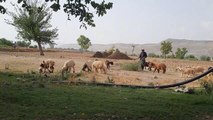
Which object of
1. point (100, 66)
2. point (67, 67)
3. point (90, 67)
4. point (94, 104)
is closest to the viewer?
point (94, 104)

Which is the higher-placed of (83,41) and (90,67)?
(83,41)

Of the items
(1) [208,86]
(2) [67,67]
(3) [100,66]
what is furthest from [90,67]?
(1) [208,86]

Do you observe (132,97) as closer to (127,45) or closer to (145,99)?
(145,99)

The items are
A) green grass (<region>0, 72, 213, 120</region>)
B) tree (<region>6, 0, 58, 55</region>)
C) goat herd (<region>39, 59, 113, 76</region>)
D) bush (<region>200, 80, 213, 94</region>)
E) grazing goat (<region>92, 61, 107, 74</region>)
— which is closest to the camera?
green grass (<region>0, 72, 213, 120</region>)

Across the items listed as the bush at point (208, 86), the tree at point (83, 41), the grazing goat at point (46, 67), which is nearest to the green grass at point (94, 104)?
the bush at point (208, 86)

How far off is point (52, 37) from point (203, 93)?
123 feet

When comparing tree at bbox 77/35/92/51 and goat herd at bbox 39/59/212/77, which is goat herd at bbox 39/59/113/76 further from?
tree at bbox 77/35/92/51

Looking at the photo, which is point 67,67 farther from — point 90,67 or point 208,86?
point 208,86

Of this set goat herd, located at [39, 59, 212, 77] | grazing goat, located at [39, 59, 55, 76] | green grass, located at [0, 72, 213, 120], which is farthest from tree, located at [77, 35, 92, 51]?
green grass, located at [0, 72, 213, 120]

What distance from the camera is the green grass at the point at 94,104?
9.94 metres

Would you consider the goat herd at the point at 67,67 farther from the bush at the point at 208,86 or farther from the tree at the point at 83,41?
the tree at the point at 83,41

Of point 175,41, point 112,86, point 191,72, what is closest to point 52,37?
point 191,72

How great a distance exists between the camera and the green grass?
9.94 metres

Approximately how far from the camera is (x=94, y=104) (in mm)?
11430
